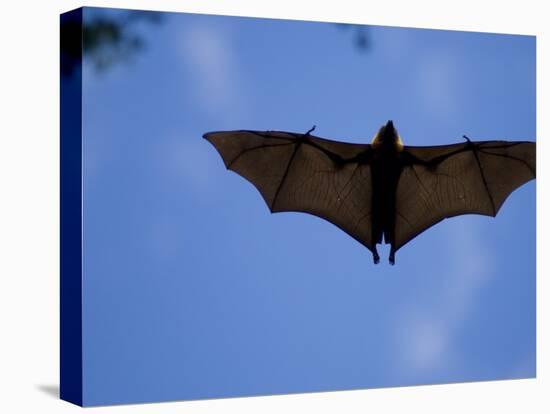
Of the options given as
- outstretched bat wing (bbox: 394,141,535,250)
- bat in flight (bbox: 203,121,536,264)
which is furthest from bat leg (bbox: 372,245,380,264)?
outstretched bat wing (bbox: 394,141,535,250)

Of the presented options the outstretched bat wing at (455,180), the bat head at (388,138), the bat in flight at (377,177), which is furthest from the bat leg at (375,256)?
the bat head at (388,138)

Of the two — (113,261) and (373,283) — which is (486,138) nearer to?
(373,283)

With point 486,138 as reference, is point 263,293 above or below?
below

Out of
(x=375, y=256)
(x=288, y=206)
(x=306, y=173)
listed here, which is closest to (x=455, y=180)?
(x=375, y=256)

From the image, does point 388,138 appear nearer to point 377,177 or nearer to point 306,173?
point 377,177

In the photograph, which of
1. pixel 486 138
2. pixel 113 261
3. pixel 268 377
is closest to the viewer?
pixel 113 261

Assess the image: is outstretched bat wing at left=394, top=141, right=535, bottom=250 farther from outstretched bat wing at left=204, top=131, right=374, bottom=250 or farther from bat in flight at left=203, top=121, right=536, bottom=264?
outstretched bat wing at left=204, top=131, right=374, bottom=250

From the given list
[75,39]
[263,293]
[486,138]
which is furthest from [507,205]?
[75,39]
